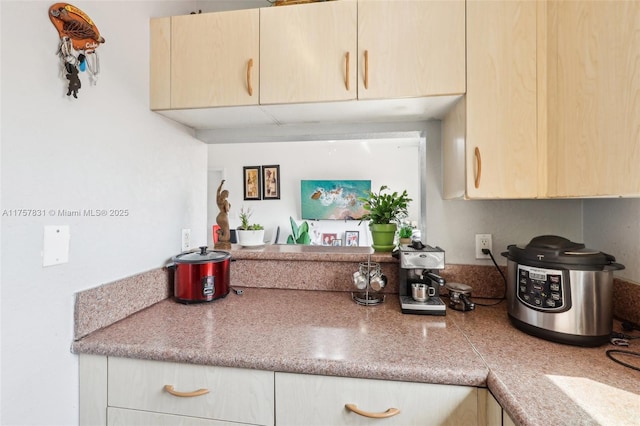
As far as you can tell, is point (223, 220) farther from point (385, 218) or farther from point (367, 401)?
point (367, 401)

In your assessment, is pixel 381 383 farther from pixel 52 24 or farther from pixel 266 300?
pixel 52 24

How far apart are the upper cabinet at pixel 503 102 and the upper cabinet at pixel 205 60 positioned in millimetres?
794

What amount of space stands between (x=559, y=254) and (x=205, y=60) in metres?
1.39

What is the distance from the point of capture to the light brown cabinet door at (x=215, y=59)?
113 cm

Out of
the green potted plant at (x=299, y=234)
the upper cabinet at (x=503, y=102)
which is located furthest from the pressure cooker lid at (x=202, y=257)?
the green potted plant at (x=299, y=234)

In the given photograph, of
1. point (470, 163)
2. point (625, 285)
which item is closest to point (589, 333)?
point (625, 285)

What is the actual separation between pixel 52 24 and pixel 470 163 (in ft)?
4.36

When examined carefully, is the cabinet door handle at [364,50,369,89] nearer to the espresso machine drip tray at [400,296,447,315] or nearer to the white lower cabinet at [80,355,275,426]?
the espresso machine drip tray at [400,296,447,315]

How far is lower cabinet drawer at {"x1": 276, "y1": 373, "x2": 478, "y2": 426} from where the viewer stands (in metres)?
0.73

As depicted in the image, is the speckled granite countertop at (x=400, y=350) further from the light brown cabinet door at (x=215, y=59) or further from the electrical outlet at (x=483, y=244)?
the light brown cabinet door at (x=215, y=59)

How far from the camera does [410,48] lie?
3.42 ft

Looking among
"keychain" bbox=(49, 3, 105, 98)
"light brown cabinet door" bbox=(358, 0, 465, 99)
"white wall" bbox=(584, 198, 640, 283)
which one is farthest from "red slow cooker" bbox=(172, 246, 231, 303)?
"white wall" bbox=(584, 198, 640, 283)

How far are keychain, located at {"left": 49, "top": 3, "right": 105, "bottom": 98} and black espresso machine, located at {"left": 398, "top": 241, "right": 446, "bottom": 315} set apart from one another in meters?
1.23

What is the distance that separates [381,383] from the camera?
2.44 feet
